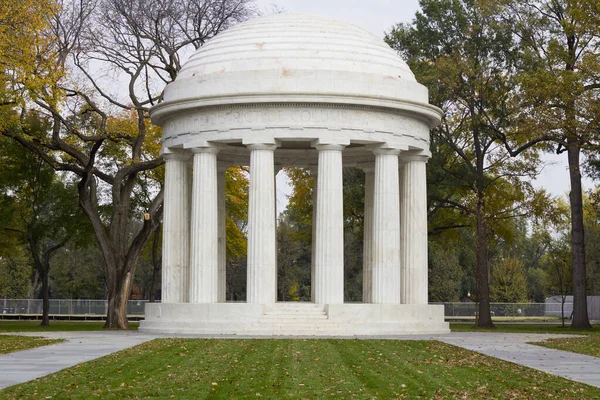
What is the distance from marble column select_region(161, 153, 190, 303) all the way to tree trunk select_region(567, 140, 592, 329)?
29.7m

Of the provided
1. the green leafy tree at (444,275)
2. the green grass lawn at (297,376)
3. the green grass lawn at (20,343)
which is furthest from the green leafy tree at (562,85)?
the green leafy tree at (444,275)

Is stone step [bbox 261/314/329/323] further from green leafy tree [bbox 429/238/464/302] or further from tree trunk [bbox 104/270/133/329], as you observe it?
green leafy tree [bbox 429/238/464/302]

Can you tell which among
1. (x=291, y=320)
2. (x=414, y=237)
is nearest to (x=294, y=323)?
(x=291, y=320)

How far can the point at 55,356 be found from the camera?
37.7 m

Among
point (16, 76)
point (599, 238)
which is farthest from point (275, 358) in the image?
point (599, 238)

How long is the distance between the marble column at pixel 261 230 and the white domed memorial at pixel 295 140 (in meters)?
0.07

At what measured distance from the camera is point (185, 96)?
196 feet

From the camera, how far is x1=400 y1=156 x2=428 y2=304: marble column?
207 feet

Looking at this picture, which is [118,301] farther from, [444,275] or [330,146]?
[444,275]

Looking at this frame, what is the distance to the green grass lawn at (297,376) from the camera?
85.5 ft

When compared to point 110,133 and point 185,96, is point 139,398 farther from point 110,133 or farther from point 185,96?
point 110,133

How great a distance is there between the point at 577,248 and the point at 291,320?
1132 inches

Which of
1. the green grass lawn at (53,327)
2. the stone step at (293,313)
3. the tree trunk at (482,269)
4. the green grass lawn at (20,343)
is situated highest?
the tree trunk at (482,269)

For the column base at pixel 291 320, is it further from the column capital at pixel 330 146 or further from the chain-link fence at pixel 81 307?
the chain-link fence at pixel 81 307
